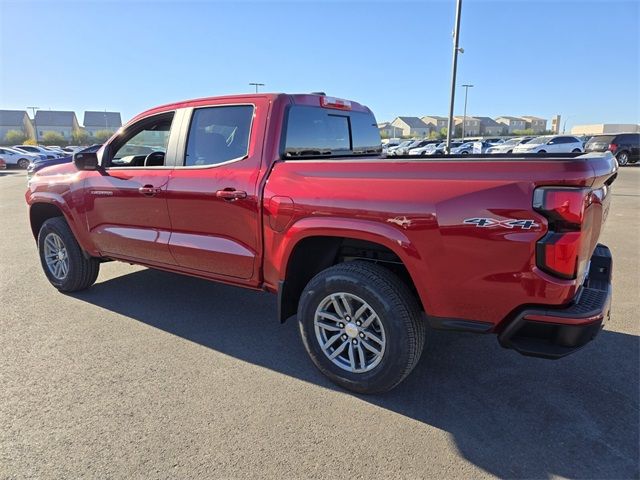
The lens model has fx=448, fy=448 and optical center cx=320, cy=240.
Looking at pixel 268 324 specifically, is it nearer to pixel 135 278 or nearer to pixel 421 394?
pixel 421 394

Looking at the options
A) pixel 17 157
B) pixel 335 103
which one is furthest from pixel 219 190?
pixel 17 157

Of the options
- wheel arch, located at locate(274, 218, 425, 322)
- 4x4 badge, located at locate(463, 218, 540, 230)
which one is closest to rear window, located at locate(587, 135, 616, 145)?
wheel arch, located at locate(274, 218, 425, 322)

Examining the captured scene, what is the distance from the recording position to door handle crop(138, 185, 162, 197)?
150 inches

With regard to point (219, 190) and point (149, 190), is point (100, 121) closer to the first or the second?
point (149, 190)

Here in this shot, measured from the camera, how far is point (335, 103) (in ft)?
12.9

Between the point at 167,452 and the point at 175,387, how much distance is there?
0.68m

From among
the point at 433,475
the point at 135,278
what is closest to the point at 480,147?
the point at 135,278

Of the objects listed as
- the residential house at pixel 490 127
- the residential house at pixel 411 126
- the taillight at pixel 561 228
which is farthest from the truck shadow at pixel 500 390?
the residential house at pixel 490 127

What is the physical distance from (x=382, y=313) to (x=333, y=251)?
0.70 meters

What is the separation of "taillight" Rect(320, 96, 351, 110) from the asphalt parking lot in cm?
199

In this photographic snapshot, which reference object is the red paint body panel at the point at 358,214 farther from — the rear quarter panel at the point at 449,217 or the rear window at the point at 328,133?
the rear window at the point at 328,133

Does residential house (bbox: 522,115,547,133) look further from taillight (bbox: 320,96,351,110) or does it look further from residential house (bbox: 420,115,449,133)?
taillight (bbox: 320,96,351,110)

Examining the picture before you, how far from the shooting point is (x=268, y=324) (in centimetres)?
A: 412

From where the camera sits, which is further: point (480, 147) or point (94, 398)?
point (480, 147)
